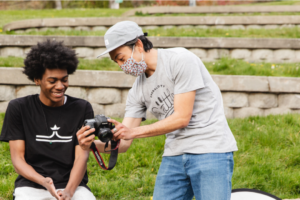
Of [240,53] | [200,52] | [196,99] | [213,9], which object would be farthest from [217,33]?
[196,99]

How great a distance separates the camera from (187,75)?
2.49 m

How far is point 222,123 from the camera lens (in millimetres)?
2623

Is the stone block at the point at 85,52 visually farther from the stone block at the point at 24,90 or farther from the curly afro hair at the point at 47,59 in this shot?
the curly afro hair at the point at 47,59

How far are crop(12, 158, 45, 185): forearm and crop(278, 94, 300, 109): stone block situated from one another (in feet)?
14.6

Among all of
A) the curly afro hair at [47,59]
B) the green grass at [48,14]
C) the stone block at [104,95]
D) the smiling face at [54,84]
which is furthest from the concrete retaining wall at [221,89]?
the green grass at [48,14]

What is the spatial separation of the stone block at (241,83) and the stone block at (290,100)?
0.35 metres

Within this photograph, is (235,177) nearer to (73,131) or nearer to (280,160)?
(280,160)

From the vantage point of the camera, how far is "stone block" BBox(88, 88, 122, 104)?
5941 mm

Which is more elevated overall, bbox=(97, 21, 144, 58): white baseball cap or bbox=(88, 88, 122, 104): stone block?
bbox=(97, 21, 144, 58): white baseball cap

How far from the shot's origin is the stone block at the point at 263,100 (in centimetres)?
590

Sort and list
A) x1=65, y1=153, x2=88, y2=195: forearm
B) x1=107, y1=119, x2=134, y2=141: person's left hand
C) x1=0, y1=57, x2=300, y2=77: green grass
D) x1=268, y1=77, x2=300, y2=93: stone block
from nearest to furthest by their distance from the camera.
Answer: x1=107, y1=119, x2=134, y2=141: person's left hand → x1=65, y1=153, x2=88, y2=195: forearm → x1=268, y1=77, x2=300, y2=93: stone block → x1=0, y1=57, x2=300, y2=77: green grass

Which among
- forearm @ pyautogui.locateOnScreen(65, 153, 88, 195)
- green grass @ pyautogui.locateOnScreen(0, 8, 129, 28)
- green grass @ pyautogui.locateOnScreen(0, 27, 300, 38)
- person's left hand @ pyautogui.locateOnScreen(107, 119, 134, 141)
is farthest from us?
green grass @ pyautogui.locateOnScreen(0, 8, 129, 28)

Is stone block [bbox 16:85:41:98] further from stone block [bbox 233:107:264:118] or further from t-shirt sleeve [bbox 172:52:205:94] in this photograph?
t-shirt sleeve [bbox 172:52:205:94]

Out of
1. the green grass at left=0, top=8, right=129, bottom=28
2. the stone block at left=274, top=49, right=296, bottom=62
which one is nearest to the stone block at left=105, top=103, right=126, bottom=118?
the stone block at left=274, top=49, right=296, bottom=62
